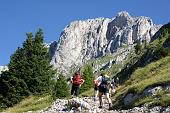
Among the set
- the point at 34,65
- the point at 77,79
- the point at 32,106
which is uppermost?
the point at 34,65

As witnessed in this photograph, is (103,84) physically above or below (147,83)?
below

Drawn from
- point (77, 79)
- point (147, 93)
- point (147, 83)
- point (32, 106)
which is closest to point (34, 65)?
point (32, 106)

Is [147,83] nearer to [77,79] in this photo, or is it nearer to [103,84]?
[103,84]

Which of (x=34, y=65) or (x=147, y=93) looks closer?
(x=147, y=93)

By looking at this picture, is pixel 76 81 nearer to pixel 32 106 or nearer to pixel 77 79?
pixel 77 79

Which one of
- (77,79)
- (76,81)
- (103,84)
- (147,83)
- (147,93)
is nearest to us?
(147,93)

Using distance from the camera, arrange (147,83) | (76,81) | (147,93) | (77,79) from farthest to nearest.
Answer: (76,81)
(77,79)
(147,83)
(147,93)

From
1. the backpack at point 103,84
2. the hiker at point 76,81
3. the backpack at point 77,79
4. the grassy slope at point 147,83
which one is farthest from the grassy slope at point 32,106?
the backpack at point 103,84

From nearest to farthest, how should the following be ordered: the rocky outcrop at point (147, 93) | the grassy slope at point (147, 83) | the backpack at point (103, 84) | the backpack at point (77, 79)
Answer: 1. the grassy slope at point (147, 83)
2. the rocky outcrop at point (147, 93)
3. the backpack at point (103, 84)
4. the backpack at point (77, 79)

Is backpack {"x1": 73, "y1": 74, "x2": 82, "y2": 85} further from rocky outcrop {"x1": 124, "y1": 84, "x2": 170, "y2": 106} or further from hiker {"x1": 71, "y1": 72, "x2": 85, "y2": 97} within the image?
rocky outcrop {"x1": 124, "y1": 84, "x2": 170, "y2": 106}

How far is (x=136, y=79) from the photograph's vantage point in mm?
44500

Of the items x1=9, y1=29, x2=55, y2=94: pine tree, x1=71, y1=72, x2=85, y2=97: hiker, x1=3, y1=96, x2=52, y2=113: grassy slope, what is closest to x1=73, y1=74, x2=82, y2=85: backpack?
x1=71, y1=72, x2=85, y2=97: hiker

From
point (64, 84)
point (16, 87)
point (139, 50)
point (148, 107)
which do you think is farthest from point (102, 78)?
point (139, 50)

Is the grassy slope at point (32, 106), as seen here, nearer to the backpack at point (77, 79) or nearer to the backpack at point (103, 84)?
the backpack at point (77, 79)
